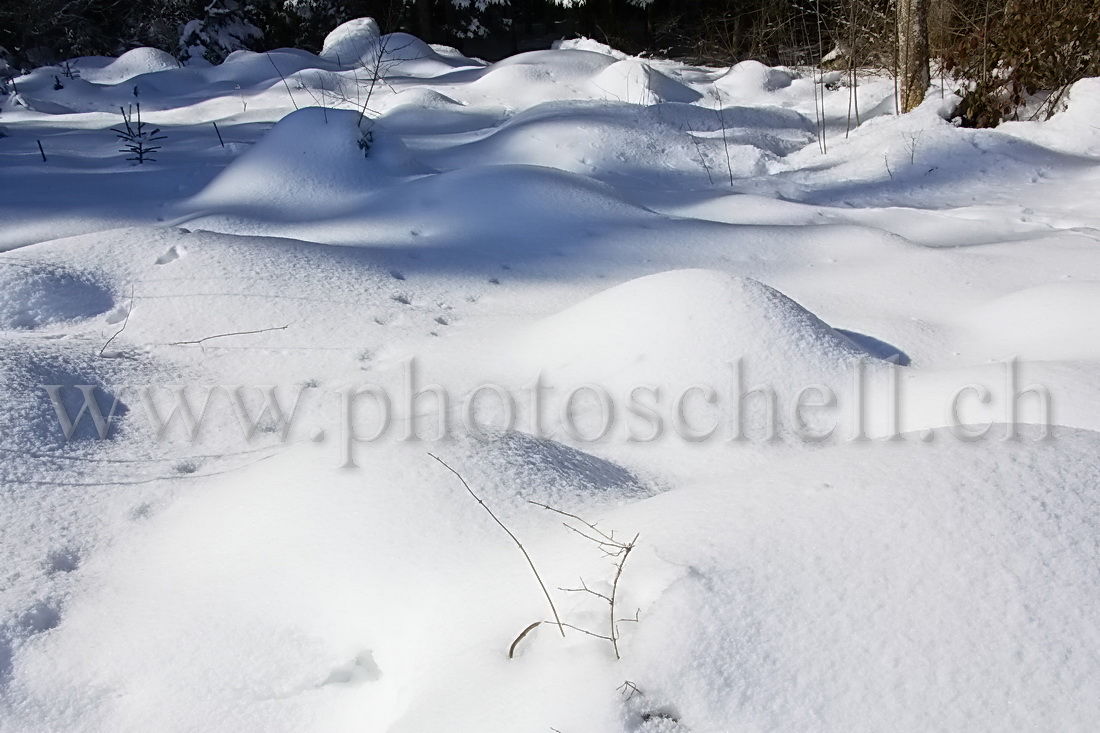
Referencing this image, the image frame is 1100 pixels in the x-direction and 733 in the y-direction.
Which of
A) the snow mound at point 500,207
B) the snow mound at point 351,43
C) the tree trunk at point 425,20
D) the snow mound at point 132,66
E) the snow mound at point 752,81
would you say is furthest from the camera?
the tree trunk at point 425,20

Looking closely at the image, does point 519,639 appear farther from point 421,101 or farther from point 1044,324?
point 421,101

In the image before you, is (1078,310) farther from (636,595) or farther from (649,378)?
(636,595)

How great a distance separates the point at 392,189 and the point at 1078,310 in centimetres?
323

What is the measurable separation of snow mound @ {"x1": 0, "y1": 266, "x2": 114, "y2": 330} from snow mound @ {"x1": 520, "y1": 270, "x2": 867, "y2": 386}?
169 centimetres

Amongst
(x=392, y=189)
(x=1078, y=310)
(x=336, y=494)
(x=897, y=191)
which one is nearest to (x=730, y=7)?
(x=897, y=191)

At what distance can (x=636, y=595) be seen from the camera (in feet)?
4.11

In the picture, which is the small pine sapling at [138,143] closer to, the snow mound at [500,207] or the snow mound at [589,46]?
the snow mound at [500,207]

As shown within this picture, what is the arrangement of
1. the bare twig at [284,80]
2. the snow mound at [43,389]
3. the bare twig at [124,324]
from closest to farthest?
1. the snow mound at [43,389]
2. the bare twig at [124,324]
3. the bare twig at [284,80]

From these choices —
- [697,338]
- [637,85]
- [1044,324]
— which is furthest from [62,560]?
A: [637,85]

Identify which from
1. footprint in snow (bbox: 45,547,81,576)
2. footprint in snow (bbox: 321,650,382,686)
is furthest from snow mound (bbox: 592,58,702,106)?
footprint in snow (bbox: 321,650,382,686)

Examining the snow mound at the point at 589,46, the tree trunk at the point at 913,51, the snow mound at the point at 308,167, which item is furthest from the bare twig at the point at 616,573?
the snow mound at the point at 589,46

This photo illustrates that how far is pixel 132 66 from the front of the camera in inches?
402

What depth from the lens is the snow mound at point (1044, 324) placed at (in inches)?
100

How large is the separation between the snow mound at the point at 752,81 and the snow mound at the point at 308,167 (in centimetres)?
565
